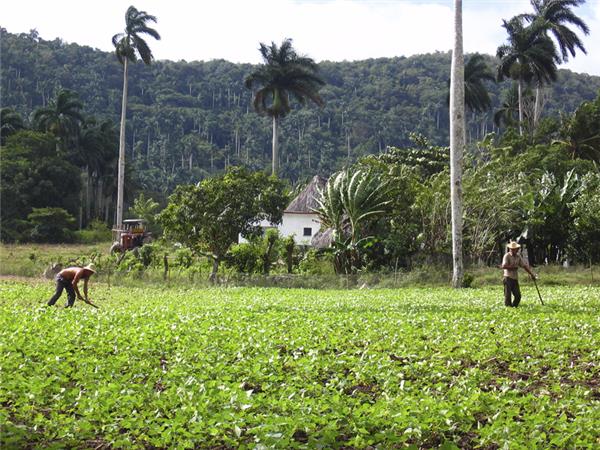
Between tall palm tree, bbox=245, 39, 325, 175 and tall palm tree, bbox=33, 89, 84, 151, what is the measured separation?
81.5 feet

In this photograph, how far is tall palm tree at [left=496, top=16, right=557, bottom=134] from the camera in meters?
50.8

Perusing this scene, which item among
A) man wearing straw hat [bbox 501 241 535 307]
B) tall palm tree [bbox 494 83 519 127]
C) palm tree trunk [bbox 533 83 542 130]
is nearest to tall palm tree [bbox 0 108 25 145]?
palm tree trunk [bbox 533 83 542 130]

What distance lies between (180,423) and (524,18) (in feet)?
173

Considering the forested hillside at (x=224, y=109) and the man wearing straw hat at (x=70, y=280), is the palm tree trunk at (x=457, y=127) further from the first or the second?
the forested hillside at (x=224, y=109)

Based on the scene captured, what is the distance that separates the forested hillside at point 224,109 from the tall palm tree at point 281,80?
3378cm

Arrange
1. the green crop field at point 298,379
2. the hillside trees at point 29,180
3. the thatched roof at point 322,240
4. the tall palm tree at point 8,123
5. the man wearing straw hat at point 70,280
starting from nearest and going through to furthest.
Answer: the green crop field at point 298,379 → the man wearing straw hat at point 70,280 → the thatched roof at point 322,240 → the hillside trees at point 29,180 → the tall palm tree at point 8,123

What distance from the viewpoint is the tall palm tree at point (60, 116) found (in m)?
67.6

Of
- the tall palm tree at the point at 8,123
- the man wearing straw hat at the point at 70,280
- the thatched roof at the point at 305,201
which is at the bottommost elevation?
the man wearing straw hat at the point at 70,280

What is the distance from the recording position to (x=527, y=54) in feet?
168

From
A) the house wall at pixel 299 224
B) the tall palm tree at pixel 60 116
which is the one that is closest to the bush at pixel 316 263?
the house wall at pixel 299 224

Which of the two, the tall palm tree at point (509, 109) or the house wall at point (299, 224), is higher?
the tall palm tree at point (509, 109)

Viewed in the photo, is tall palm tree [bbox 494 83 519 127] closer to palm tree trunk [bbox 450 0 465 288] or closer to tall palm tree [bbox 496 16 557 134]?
tall palm tree [bbox 496 16 557 134]

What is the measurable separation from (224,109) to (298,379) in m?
101

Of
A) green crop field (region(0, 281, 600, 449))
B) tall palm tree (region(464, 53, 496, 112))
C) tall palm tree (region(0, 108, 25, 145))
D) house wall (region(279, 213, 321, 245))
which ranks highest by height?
tall palm tree (region(464, 53, 496, 112))
